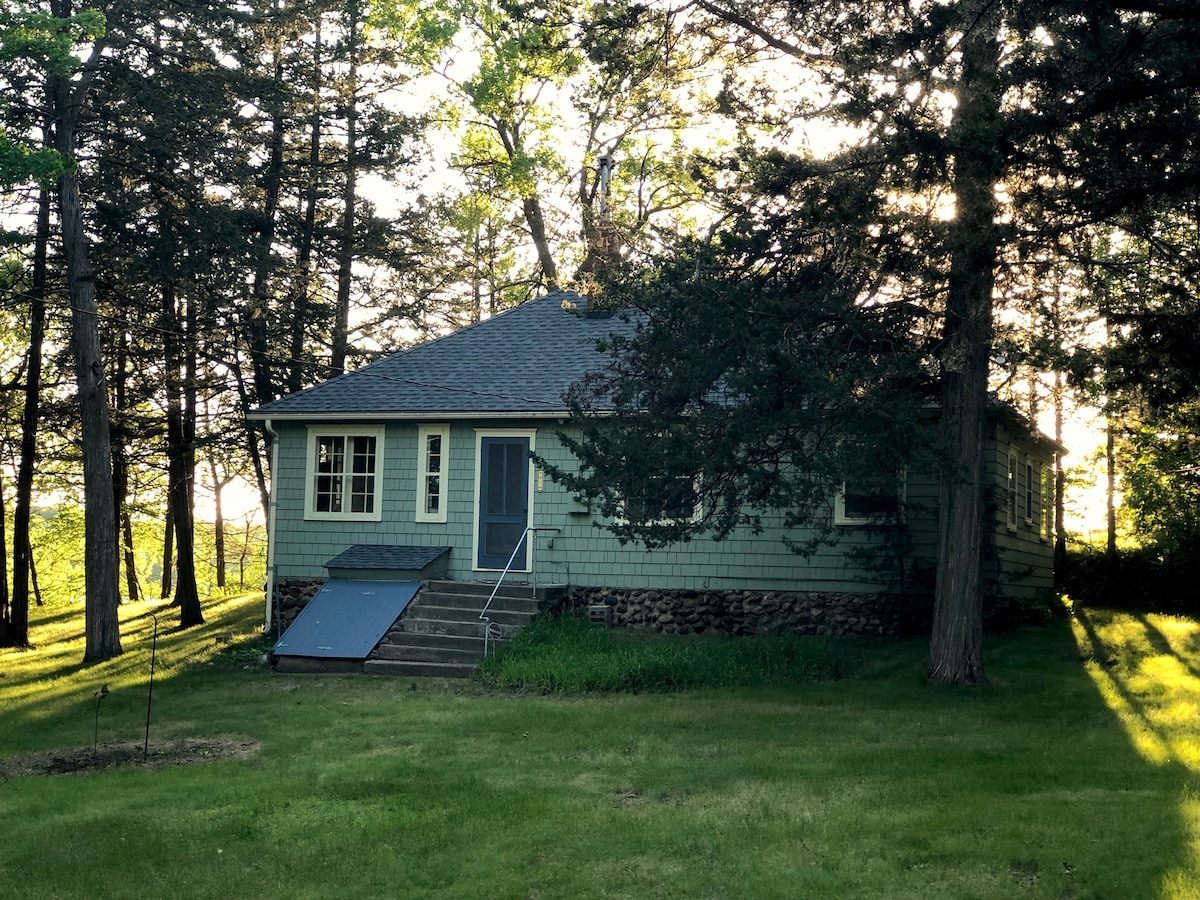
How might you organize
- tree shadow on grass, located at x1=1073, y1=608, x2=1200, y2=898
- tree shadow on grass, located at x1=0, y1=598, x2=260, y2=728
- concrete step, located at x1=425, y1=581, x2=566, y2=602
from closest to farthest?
tree shadow on grass, located at x1=1073, y1=608, x2=1200, y2=898 < tree shadow on grass, located at x1=0, y1=598, x2=260, y2=728 < concrete step, located at x1=425, y1=581, x2=566, y2=602

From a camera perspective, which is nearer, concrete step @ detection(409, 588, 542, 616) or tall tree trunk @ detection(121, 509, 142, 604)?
concrete step @ detection(409, 588, 542, 616)

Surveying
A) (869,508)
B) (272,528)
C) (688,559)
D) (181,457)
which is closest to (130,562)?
(181,457)

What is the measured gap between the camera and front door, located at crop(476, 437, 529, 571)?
62.2ft

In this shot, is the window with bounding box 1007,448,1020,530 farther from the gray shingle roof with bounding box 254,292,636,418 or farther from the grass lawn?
the gray shingle roof with bounding box 254,292,636,418

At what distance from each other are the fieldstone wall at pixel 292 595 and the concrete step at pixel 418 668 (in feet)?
12.9

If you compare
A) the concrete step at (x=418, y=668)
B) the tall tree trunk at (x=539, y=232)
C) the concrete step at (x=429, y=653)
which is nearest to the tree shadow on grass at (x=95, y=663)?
the concrete step at (x=418, y=668)

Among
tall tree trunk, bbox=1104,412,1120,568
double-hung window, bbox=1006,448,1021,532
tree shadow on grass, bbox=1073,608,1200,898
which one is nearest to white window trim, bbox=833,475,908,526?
double-hung window, bbox=1006,448,1021,532

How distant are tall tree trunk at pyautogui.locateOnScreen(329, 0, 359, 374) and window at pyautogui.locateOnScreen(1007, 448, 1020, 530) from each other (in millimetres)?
13433

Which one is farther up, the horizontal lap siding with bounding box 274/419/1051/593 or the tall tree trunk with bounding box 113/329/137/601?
the tall tree trunk with bounding box 113/329/137/601

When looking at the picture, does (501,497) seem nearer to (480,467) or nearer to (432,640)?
(480,467)

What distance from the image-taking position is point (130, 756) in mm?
11016

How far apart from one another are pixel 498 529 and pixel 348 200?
10645 millimetres

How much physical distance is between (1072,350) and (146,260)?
50.0 ft

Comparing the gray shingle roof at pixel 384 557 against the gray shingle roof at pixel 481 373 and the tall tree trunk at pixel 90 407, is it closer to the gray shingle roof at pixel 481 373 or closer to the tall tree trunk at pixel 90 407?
the gray shingle roof at pixel 481 373
